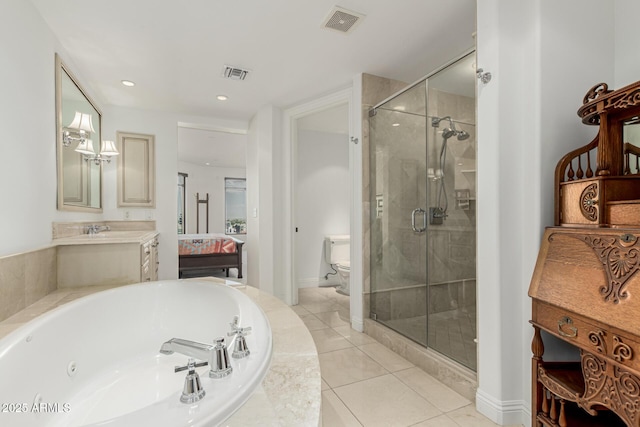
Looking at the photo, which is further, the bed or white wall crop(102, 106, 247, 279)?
the bed

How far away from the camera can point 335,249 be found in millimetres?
4691

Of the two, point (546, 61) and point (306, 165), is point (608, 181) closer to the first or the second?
point (546, 61)

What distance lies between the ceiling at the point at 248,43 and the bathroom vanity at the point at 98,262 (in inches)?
60.3

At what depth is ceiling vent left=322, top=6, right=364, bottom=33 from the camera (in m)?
2.01

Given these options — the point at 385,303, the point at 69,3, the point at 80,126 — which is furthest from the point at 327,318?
the point at 69,3

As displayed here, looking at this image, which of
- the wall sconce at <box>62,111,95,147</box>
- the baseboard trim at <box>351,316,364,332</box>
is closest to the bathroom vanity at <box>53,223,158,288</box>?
the wall sconce at <box>62,111,95,147</box>

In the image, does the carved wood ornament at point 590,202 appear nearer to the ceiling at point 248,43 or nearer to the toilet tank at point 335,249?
the ceiling at point 248,43

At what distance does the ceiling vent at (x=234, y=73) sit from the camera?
9.22 feet

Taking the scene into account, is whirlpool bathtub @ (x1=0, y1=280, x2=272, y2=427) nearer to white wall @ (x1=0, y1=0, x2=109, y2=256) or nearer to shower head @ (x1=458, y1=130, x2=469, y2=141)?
white wall @ (x1=0, y1=0, x2=109, y2=256)

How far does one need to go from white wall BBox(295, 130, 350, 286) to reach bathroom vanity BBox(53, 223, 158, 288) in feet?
7.95

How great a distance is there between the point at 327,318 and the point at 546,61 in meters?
2.76

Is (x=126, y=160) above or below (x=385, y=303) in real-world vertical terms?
above

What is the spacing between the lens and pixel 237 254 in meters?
5.18

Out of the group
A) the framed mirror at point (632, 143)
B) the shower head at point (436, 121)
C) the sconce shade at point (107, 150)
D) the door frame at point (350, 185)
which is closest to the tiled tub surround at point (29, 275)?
the sconce shade at point (107, 150)
